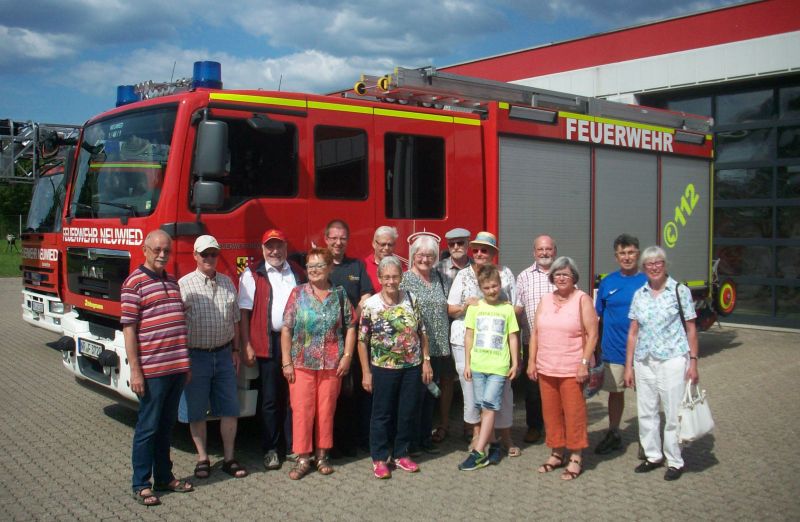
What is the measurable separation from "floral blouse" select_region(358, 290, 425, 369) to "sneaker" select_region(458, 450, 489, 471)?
798 millimetres

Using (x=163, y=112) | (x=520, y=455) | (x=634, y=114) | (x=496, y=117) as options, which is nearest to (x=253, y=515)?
(x=520, y=455)

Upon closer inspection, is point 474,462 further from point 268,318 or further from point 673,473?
point 268,318

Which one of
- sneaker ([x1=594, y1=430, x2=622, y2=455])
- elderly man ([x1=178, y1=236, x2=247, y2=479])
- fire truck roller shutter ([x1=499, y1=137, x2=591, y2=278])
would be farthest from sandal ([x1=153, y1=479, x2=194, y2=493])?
fire truck roller shutter ([x1=499, y1=137, x2=591, y2=278])

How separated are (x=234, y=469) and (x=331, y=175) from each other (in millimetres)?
2288

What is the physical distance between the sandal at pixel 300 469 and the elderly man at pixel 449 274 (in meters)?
1.18

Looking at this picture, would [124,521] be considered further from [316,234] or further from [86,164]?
[86,164]

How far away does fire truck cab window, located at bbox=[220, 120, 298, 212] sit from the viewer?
17.6 ft

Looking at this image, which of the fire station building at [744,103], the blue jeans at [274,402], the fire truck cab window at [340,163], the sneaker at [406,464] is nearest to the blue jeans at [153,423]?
the blue jeans at [274,402]

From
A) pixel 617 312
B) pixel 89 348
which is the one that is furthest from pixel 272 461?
pixel 617 312

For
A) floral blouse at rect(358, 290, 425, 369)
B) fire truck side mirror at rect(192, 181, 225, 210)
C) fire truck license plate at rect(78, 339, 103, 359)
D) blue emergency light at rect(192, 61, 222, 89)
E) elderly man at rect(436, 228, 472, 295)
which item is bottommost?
fire truck license plate at rect(78, 339, 103, 359)

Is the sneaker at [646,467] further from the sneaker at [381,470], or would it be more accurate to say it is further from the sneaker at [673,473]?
the sneaker at [381,470]

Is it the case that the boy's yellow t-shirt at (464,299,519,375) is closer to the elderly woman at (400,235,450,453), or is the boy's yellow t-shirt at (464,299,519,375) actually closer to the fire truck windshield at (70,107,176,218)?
the elderly woman at (400,235,450,453)

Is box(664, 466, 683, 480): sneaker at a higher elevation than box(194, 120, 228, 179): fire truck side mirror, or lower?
lower

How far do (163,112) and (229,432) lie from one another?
7.74 ft
